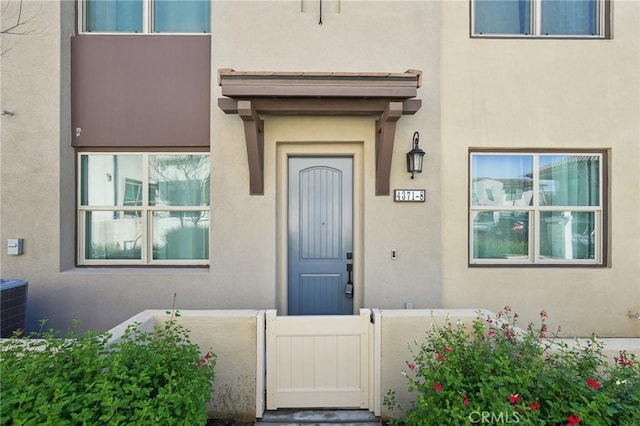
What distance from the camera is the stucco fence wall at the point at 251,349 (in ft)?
9.13

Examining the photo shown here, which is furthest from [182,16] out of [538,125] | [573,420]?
[573,420]

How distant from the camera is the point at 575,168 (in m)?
4.02

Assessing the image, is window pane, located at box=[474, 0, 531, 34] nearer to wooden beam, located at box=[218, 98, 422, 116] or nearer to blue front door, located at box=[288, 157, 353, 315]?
wooden beam, located at box=[218, 98, 422, 116]

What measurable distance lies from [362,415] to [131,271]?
3184mm

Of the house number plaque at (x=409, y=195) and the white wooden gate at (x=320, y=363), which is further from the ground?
the house number plaque at (x=409, y=195)

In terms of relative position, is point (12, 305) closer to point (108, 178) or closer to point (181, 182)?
point (108, 178)

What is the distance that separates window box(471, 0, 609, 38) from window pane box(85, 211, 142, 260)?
5248 millimetres

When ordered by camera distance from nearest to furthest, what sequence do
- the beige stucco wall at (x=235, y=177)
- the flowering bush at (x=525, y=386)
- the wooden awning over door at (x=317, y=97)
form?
the flowering bush at (x=525, y=386) < the wooden awning over door at (x=317, y=97) < the beige stucco wall at (x=235, y=177)

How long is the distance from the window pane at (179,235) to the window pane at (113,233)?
25 centimetres

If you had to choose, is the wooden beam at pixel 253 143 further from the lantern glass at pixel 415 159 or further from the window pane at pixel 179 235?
the lantern glass at pixel 415 159

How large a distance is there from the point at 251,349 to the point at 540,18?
5.39 m

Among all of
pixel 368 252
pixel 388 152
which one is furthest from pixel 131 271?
pixel 388 152

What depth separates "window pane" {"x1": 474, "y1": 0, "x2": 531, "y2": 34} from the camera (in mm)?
4035

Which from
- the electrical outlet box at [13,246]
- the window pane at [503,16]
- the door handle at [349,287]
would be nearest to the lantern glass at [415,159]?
the door handle at [349,287]
